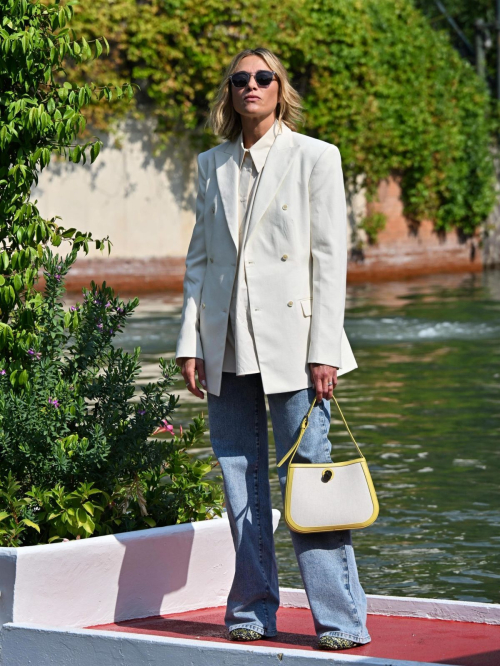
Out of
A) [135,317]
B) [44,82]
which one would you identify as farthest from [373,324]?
[44,82]

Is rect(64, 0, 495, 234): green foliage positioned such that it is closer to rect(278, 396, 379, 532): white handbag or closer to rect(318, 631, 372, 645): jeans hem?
rect(278, 396, 379, 532): white handbag

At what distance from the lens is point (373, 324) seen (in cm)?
1580

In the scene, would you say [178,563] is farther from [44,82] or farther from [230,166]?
[44,82]

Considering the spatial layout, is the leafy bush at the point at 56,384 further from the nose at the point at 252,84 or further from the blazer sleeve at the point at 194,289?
the nose at the point at 252,84

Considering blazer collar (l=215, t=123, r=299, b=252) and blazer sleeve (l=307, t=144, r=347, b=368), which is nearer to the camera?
blazer sleeve (l=307, t=144, r=347, b=368)

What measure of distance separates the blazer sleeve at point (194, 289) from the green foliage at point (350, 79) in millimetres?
15480

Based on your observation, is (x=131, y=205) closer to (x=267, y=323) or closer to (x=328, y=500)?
(x=267, y=323)

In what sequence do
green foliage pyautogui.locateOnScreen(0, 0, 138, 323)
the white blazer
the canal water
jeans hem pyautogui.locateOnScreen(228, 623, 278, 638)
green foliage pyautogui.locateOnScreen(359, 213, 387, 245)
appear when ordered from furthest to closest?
green foliage pyautogui.locateOnScreen(359, 213, 387, 245) → the canal water → green foliage pyautogui.locateOnScreen(0, 0, 138, 323) → jeans hem pyautogui.locateOnScreen(228, 623, 278, 638) → the white blazer

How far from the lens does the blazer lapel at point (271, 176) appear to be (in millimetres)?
3746


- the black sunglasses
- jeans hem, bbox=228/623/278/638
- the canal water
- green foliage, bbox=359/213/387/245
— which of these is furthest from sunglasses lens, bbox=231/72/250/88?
green foliage, bbox=359/213/387/245

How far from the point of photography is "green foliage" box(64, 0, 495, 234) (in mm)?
19766

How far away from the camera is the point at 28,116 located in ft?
13.7

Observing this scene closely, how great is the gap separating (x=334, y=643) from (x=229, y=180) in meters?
1.48

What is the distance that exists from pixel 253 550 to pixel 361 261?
20274 mm
